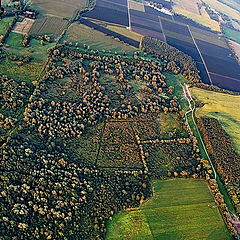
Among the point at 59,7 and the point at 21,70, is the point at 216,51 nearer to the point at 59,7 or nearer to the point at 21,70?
the point at 59,7

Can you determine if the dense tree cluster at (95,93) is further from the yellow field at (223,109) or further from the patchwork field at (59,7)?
the patchwork field at (59,7)

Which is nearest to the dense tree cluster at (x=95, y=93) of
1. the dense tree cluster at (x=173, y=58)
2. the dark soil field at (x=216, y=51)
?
the dense tree cluster at (x=173, y=58)

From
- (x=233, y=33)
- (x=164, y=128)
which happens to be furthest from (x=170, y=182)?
(x=233, y=33)

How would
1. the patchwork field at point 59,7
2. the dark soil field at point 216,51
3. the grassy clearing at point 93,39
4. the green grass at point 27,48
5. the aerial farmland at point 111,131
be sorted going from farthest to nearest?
the dark soil field at point 216,51 → the patchwork field at point 59,7 → the grassy clearing at point 93,39 → the green grass at point 27,48 → the aerial farmland at point 111,131

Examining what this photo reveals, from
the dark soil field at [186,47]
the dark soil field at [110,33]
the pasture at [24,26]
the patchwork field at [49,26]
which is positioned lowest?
the pasture at [24,26]

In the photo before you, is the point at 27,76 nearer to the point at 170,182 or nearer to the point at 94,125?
the point at 94,125

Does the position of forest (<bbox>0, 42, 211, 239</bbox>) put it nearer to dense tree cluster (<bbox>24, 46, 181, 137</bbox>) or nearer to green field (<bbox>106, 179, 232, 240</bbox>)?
dense tree cluster (<bbox>24, 46, 181, 137</bbox>)
